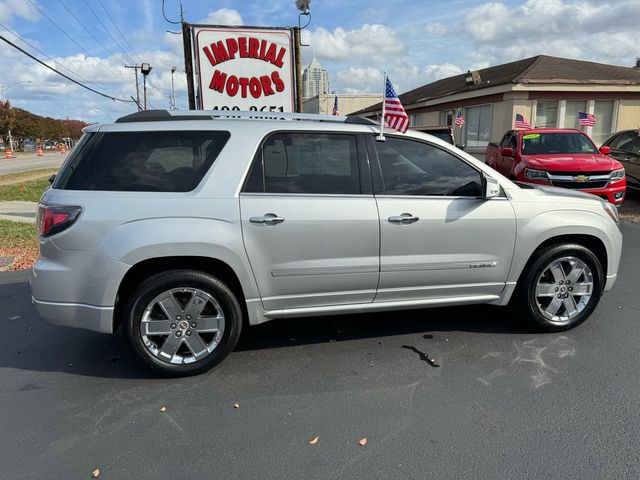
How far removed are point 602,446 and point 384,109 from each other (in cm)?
272

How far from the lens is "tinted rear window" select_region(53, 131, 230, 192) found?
3309 mm

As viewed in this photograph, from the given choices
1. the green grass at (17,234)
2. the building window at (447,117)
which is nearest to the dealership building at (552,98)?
A: the building window at (447,117)

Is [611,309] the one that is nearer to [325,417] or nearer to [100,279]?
[325,417]

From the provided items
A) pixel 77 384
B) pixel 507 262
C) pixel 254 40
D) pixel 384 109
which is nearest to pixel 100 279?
pixel 77 384

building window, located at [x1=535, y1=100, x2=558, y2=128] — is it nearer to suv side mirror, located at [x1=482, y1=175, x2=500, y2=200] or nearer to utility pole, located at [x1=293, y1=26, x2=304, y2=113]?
utility pole, located at [x1=293, y1=26, x2=304, y2=113]

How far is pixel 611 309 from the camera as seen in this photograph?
4695 millimetres

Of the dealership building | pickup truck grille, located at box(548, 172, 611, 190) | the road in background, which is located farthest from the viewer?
the road in background

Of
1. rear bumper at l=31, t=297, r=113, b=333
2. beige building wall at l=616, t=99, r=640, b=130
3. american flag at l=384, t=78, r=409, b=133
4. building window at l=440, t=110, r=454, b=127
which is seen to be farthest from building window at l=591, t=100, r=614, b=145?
A: rear bumper at l=31, t=297, r=113, b=333

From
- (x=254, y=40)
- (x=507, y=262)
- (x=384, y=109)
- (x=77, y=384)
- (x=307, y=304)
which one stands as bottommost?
(x=77, y=384)

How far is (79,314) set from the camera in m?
3.30

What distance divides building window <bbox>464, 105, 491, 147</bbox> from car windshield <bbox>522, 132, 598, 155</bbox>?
332 inches

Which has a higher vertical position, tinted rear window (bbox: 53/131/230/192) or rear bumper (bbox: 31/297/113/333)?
tinted rear window (bbox: 53/131/230/192)

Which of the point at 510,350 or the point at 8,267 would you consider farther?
the point at 8,267

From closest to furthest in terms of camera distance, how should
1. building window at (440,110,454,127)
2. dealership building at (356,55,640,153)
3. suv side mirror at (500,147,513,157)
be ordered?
suv side mirror at (500,147,513,157)
dealership building at (356,55,640,153)
building window at (440,110,454,127)
